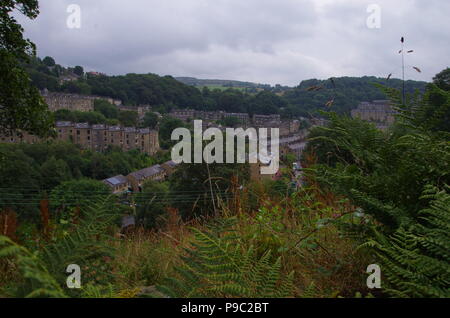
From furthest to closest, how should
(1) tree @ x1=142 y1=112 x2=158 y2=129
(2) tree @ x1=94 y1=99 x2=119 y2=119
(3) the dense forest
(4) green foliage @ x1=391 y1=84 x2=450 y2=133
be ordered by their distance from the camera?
(3) the dense forest → (2) tree @ x1=94 y1=99 x2=119 y2=119 → (1) tree @ x1=142 y1=112 x2=158 y2=129 → (4) green foliage @ x1=391 y1=84 x2=450 y2=133

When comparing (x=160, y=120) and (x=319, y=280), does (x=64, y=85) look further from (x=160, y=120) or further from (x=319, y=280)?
(x=319, y=280)

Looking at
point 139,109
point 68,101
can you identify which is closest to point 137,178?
point 68,101

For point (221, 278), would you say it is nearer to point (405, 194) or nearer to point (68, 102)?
point (405, 194)

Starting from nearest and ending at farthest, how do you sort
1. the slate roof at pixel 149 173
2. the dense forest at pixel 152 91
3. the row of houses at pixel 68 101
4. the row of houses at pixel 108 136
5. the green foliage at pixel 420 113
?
the green foliage at pixel 420 113, the slate roof at pixel 149 173, the row of houses at pixel 108 136, the row of houses at pixel 68 101, the dense forest at pixel 152 91

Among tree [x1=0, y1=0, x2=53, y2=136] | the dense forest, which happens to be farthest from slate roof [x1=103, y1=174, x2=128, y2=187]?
the dense forest

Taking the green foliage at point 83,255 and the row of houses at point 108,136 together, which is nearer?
the green foliage at point 83,255

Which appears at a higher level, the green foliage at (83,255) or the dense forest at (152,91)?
the dense forest at (152,91)

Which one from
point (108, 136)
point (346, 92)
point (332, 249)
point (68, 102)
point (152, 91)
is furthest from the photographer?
point (152, 91)

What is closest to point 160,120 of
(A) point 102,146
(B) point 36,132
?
(A) point 102,146

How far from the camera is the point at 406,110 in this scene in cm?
220

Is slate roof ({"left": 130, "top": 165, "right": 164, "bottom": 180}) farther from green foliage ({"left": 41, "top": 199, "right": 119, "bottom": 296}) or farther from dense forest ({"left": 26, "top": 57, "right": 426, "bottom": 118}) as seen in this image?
green foliage ({"left": 41, "top": 199, "right": 119, "bottom": 296})

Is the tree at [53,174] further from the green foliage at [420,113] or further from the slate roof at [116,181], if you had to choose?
the green foliage at [420,113]

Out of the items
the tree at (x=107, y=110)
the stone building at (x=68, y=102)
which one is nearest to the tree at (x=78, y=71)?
the stone building at (x=68, y=102)
